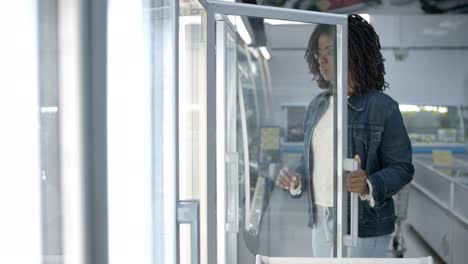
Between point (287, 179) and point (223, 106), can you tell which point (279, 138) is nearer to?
point (287, 179)

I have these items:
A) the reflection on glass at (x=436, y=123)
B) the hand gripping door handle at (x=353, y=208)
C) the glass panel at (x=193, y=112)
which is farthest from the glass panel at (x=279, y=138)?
the reflection on glass at (x=436, y=123)

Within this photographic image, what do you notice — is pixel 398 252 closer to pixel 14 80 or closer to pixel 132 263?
pixel 132 263

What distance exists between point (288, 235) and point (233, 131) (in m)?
0.58

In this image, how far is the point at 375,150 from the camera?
2.69 meters

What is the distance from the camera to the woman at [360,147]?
2656 mm

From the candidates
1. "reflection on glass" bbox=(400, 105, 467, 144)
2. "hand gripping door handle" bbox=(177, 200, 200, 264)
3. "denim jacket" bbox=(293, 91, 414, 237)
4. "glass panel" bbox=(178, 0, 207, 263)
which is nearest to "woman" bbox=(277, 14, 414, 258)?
"denim jacket" bbox=(293, 91, 414, 237)

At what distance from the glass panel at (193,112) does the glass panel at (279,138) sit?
0.45 meters

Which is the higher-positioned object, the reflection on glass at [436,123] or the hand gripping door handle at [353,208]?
the reflection on glass at [436,123]

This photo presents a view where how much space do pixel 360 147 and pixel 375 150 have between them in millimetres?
88

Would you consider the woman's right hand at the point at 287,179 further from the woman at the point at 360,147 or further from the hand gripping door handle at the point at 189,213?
the hand gripping door handle at the point at 189,213

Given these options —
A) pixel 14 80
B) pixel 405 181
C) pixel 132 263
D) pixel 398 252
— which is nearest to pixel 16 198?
pixel 14 80

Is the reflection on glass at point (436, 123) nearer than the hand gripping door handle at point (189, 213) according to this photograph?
No

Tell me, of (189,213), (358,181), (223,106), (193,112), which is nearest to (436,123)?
(358,181)

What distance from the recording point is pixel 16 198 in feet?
2.74
